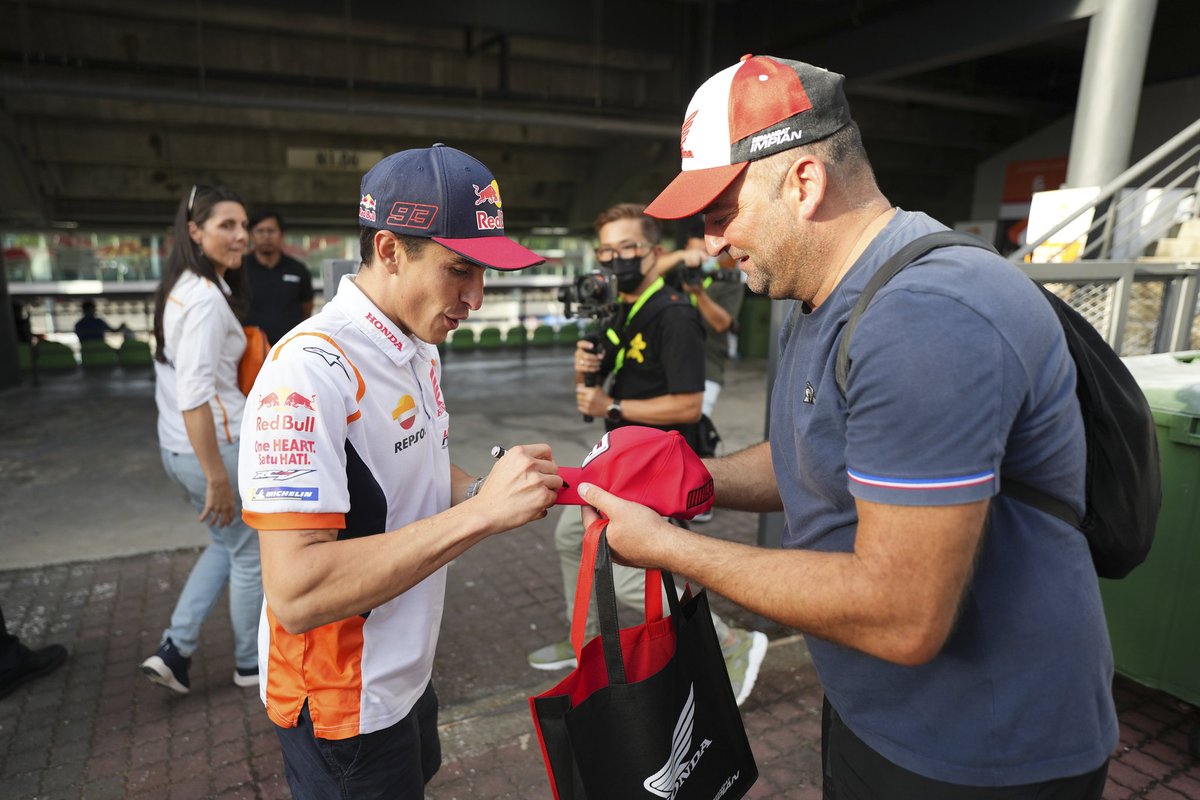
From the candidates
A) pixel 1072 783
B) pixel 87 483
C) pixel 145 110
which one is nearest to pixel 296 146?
pixel 145 110

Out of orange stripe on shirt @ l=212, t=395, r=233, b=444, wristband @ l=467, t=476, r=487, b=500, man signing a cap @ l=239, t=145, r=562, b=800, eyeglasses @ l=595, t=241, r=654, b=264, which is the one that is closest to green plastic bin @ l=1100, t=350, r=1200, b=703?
eyeglasses @ l=595, t=241, r=654, b=264

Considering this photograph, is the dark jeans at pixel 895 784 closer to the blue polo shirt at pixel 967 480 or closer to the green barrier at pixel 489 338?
the blue polo shirt at pixel 967 480

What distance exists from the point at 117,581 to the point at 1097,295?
251 inches

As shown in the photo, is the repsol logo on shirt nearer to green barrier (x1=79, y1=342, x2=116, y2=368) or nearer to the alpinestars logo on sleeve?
the alpinestars logo on sleeve

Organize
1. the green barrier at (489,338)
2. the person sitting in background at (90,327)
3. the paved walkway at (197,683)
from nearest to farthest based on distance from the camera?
the paved walkway at (197,683) < the person sitting in background at (90,327) < the green barrier at (489,338)

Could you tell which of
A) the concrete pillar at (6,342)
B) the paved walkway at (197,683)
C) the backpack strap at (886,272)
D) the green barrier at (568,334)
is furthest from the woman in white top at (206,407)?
the green barrier at (568,334)

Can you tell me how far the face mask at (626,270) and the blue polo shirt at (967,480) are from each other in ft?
8.05

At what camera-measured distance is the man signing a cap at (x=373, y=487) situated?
4.95 feet

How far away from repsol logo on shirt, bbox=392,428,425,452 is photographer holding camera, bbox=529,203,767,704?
1935 mm

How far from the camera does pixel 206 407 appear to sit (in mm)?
3395

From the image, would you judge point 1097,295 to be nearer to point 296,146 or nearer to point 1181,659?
point 1181,659

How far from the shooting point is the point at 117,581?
16.4 feet

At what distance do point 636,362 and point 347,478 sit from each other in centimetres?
257

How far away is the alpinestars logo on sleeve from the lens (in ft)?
5.20
